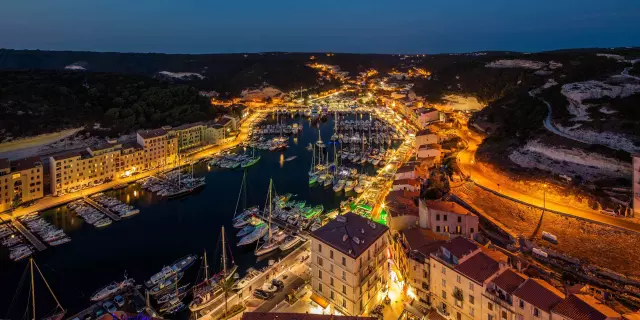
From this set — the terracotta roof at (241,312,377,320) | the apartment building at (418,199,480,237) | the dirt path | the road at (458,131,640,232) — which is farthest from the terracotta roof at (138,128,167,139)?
the terracotta roof at (241,312,377,320)

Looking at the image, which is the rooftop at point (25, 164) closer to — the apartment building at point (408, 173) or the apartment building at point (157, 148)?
the apartment building at point (157, 148)

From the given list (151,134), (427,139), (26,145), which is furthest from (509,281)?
(26,145)

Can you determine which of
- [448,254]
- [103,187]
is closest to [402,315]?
[448,254]

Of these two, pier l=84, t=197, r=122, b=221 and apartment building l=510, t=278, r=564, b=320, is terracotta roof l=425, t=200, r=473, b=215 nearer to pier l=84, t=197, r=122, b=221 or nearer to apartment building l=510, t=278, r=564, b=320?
apartment building l=510, t=278, r=564, b=320

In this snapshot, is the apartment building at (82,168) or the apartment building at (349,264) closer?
the apartment building at (349,264)

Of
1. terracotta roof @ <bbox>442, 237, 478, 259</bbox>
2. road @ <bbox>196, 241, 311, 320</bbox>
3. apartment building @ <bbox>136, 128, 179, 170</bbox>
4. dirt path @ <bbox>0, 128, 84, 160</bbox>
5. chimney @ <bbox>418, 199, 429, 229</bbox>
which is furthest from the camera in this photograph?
dirt path @ <bbox>0, 128, 84, 160</bbox>

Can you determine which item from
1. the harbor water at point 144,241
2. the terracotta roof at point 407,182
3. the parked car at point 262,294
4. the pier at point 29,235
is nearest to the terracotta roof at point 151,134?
the harbor water at point 144,241

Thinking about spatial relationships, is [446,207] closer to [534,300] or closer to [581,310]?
[534,300]
